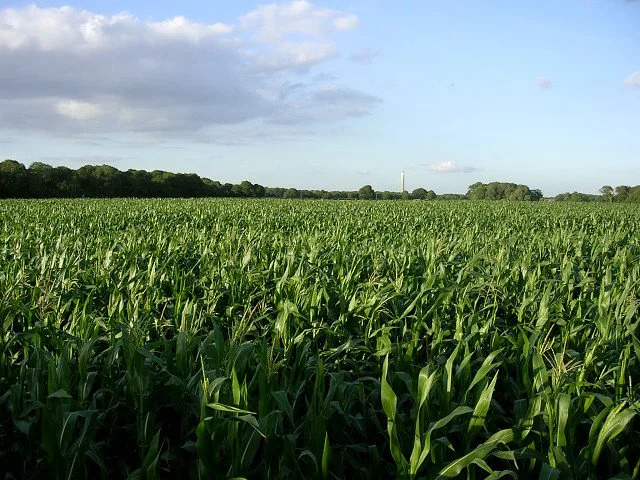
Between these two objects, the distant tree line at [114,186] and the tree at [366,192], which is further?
the tree at [366,192]

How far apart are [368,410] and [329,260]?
4.36 metres

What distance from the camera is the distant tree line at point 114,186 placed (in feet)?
226

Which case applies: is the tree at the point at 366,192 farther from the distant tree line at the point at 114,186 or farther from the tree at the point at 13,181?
the tree at the point at 13,181

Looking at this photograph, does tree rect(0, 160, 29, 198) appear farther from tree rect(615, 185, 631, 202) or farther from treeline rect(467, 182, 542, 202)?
tree rect(615, 185, 631, 202)

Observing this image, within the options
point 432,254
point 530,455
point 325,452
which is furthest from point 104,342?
point 432,254

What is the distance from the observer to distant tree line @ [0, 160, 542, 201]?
69.0m

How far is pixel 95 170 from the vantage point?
94250 millimetres

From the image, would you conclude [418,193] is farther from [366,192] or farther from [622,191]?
[622,191]

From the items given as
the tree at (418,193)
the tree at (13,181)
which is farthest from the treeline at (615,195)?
the tree at (13,181)

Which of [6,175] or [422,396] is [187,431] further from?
[6,175]

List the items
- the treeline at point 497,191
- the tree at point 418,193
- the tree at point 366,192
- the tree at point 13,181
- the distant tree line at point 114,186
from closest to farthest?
the tree at point 13,181 < the distant tree line at point 114,186 < the tree at point 418,193 < the tree at point 366,192 < the treeline at point 497,191

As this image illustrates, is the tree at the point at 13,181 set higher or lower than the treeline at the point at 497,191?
lower

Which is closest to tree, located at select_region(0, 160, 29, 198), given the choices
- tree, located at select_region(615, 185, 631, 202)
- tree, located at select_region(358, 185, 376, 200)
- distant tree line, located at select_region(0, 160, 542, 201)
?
distant tree line, located at select_region(0, 160, 542, 201)

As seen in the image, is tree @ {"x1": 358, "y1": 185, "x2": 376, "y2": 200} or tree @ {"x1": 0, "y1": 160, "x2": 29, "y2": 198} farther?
tree @ {"x1": 358, "y1": 185, "x2": 376, "y2": 200}
